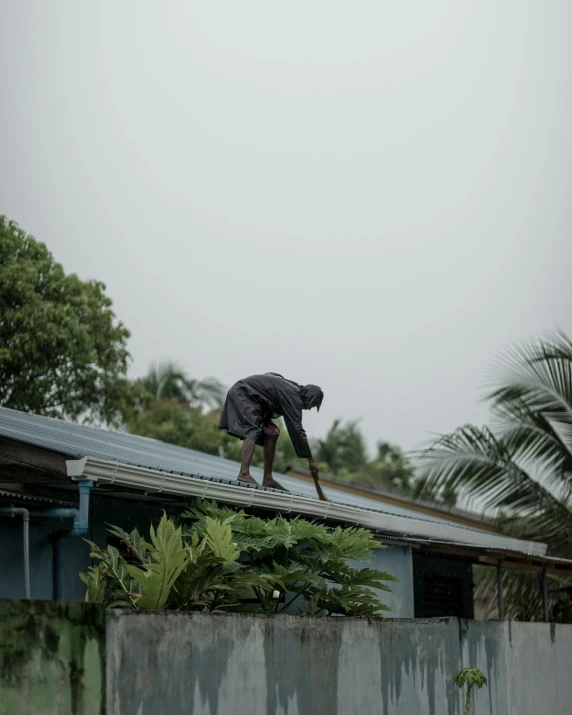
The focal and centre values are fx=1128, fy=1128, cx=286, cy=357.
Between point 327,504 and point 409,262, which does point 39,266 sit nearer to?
point 327,504

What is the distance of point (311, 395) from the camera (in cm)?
1070

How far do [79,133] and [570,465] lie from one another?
7622cm

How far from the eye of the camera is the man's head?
35.1 feet

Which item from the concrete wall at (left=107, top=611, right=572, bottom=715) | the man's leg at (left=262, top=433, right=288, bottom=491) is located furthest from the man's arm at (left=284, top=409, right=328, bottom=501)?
the concrete wall at (left=107, top=611, right=572, bottom=715)

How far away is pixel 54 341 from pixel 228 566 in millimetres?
18575

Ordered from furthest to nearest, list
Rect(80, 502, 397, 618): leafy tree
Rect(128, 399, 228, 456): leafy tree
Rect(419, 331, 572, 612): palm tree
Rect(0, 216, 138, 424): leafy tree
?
Rect(128, 399, 228, 456): leafy tree < Rect(0, 216, 138, 424): leafy tree < Rect(419, 331, 572, 612): palm tree < Rect(80, 502, 397, 618): leafy tree

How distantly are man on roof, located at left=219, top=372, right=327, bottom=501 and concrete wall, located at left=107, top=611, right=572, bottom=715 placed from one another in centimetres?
189

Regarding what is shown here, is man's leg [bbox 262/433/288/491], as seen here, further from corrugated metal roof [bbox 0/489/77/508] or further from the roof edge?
corrugated metal roof [bbox 0/489/77/508]

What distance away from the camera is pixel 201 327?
6888 centimetres

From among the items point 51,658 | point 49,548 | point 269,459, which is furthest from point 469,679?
point 51,658

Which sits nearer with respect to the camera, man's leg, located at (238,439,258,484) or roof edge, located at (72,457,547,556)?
roof edge, located at (72,457,547,556)

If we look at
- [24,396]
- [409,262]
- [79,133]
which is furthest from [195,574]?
[79,133]

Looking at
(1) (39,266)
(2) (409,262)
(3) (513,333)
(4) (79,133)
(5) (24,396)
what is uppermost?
(4) (79,133)

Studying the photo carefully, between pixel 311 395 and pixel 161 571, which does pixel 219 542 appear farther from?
pixel 311 395
